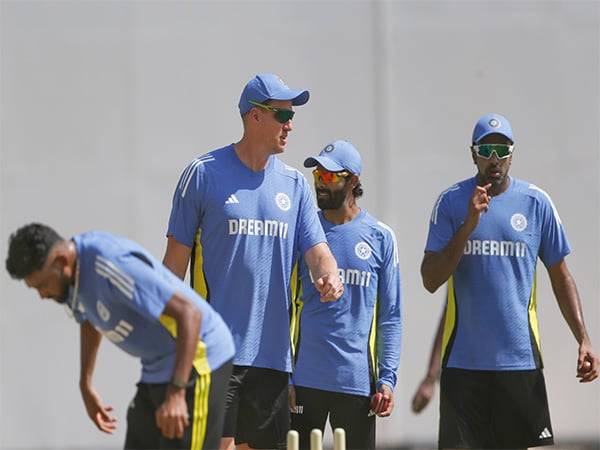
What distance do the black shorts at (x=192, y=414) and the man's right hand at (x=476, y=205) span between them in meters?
1.97

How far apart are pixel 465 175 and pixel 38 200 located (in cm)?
257

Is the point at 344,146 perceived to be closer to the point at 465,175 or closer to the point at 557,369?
the point at 465,175

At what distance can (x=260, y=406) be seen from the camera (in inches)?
264

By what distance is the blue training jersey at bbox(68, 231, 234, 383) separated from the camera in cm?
514

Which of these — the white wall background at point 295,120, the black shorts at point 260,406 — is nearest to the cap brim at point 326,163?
the black shorts at point 260,406

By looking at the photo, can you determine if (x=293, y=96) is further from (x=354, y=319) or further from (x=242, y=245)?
(x=354, y=319)

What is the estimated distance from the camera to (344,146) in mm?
7688

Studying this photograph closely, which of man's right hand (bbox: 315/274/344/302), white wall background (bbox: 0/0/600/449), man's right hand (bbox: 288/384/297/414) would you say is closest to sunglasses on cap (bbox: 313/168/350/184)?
man's right hand (bbox: 288/384/297/414)

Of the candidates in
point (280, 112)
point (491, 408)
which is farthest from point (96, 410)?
point (491, 408)

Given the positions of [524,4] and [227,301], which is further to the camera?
[524,4]

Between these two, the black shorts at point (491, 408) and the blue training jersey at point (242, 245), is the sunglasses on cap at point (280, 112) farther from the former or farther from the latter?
the black shorts at point (491, 408)

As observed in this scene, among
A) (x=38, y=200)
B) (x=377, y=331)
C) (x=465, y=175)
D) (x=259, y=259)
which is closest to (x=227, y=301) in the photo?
(x=259, y=259)

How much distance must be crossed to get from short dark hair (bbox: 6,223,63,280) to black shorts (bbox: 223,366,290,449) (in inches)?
65.0

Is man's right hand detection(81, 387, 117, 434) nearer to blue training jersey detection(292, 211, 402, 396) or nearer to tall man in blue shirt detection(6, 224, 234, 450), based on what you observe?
tall man in blue shirt detection(6, 224, 234, 450)
